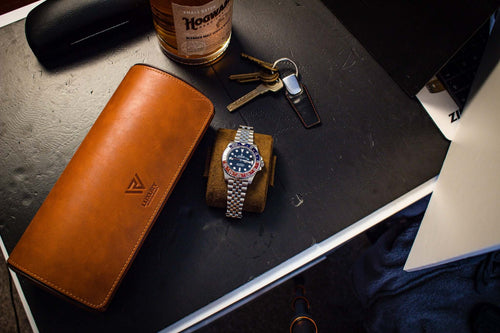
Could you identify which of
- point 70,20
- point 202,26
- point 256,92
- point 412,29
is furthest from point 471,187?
point 70,20

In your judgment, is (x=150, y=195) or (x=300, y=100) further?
(x=300, y=100)

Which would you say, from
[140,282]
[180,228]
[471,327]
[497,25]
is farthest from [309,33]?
[471,327]

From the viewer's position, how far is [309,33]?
2.34 ft

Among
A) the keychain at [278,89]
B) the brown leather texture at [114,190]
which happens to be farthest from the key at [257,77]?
the brown leather texture at [114,190]

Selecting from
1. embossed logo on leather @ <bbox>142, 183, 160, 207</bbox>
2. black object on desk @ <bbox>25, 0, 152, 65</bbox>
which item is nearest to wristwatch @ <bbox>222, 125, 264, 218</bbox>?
embossed logo on leather @ <bbox>142, 183, 160, 207</bbox>

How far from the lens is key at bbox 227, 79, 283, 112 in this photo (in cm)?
66

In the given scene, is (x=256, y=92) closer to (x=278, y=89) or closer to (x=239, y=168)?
(x=278, y=89)

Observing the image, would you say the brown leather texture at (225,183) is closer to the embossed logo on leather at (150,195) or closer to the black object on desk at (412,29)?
the embossed logo on leather at (150,195)

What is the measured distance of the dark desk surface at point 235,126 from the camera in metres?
0.58

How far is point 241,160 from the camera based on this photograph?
22.4 inches

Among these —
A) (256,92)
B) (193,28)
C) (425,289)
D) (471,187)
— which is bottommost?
(425,289)

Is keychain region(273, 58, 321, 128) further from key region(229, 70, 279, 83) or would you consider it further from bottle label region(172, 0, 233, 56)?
bottle label region(172, 0, 233, 56)

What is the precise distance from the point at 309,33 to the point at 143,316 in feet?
1.94

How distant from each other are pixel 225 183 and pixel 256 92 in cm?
19
